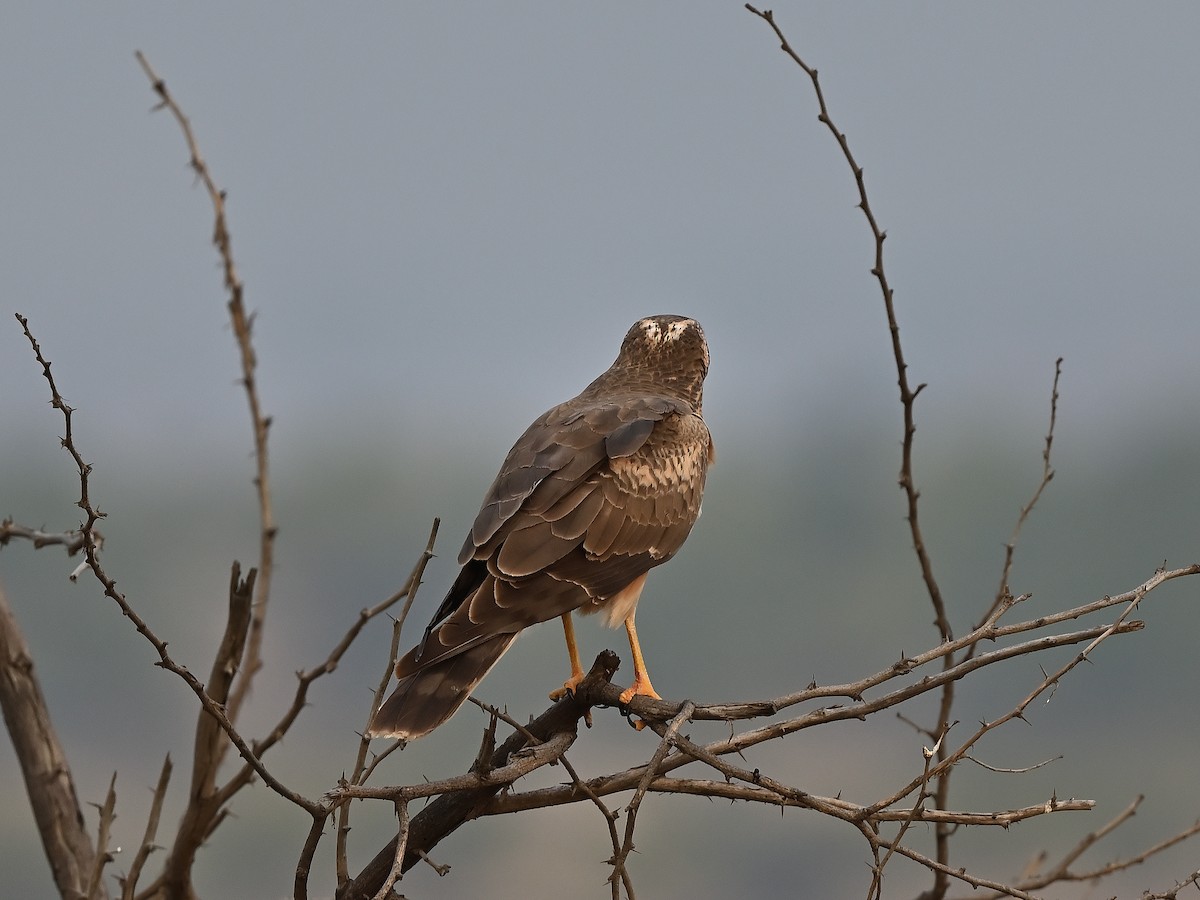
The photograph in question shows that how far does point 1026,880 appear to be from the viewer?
5.20m

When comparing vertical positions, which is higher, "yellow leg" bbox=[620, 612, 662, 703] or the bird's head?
the bird's head

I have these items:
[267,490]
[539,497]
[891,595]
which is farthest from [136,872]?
[891,595]

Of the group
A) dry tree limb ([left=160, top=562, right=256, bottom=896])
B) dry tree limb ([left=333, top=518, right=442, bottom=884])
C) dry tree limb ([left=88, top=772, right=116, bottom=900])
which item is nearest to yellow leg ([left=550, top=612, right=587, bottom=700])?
dry tree limb ([left=333, top=518, right=442, bottom=884])

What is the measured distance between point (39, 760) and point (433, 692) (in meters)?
1.36

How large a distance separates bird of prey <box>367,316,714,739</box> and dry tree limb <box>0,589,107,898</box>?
110 cm

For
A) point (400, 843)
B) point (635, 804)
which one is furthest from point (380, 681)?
point (635, 804)

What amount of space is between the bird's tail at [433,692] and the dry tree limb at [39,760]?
109 centimetres

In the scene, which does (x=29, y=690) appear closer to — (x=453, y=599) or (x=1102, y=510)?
(x=453, y=599)

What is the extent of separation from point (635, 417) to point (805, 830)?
56.5 meters

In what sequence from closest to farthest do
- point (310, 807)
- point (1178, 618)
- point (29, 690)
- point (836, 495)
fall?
point (310, 807), point (29, 690), point (1178, 618), point (836, 495)

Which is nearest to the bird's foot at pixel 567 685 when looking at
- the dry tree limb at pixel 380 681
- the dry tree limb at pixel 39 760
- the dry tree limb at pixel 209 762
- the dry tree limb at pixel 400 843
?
the dry tree limb at pixel 380 681

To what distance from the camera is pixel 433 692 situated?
5.01m

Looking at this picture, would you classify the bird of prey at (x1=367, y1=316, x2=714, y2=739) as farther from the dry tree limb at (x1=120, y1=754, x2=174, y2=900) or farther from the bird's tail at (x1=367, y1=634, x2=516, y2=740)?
the dry tree limb at (x1=120, y1=754, x2=174, y2=900)

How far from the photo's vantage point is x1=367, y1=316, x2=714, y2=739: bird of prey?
5105 mm
